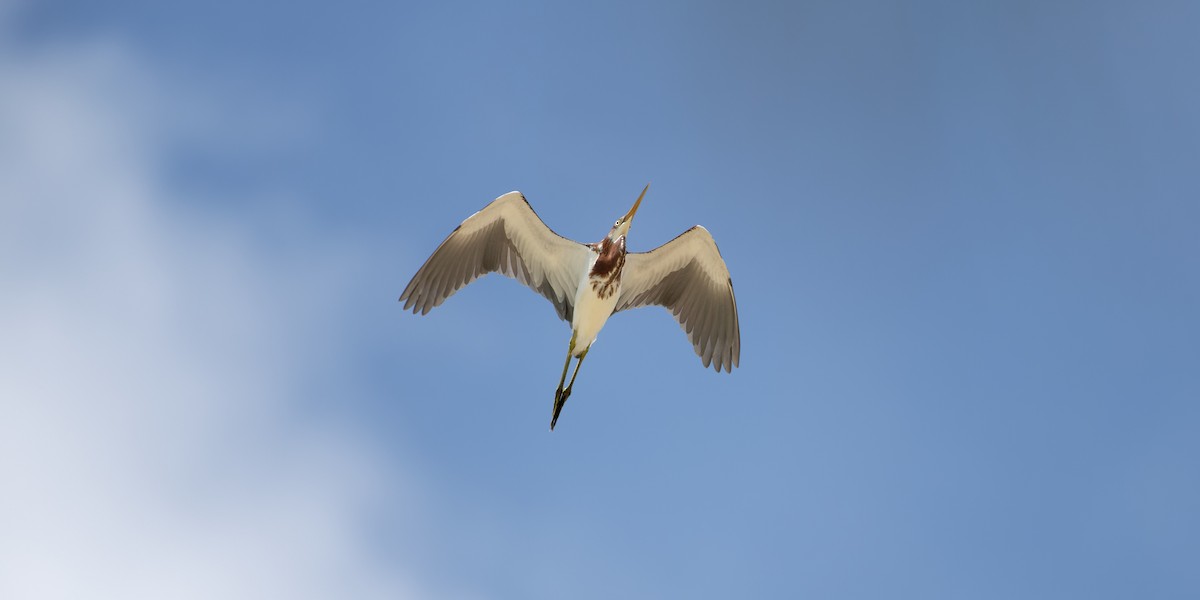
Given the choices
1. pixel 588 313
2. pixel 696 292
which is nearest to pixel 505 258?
pixel 588 313

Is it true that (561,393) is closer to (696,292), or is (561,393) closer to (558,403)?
(558,403)

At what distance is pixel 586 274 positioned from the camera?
14.3 m

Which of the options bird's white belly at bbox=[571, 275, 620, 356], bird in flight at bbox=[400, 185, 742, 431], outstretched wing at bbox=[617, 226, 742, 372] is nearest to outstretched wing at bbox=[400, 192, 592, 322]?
bird in flight at bbox=[400, 185, 742, 431]

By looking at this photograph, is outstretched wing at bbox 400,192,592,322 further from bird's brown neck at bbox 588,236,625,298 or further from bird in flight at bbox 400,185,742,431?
bird's brown neck at bbox 588,236,625,298

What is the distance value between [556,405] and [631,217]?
287 centimetres

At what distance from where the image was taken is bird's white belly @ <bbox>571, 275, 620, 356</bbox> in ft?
46.5

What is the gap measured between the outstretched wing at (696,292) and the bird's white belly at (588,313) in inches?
31.1

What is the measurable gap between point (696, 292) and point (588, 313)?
83.4 inches

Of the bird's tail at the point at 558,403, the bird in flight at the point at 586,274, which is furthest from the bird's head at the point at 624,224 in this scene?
the bird's tail at the point at 558,403

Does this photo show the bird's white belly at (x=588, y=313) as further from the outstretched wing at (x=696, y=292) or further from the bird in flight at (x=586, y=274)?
the outstretched wing at (x=696, y=292)

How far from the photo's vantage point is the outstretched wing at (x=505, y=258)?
46.7ft

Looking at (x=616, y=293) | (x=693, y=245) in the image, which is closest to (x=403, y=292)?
(x=616, y=293)

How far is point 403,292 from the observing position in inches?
555

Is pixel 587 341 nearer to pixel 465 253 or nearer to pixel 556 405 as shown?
pixel 556 405
